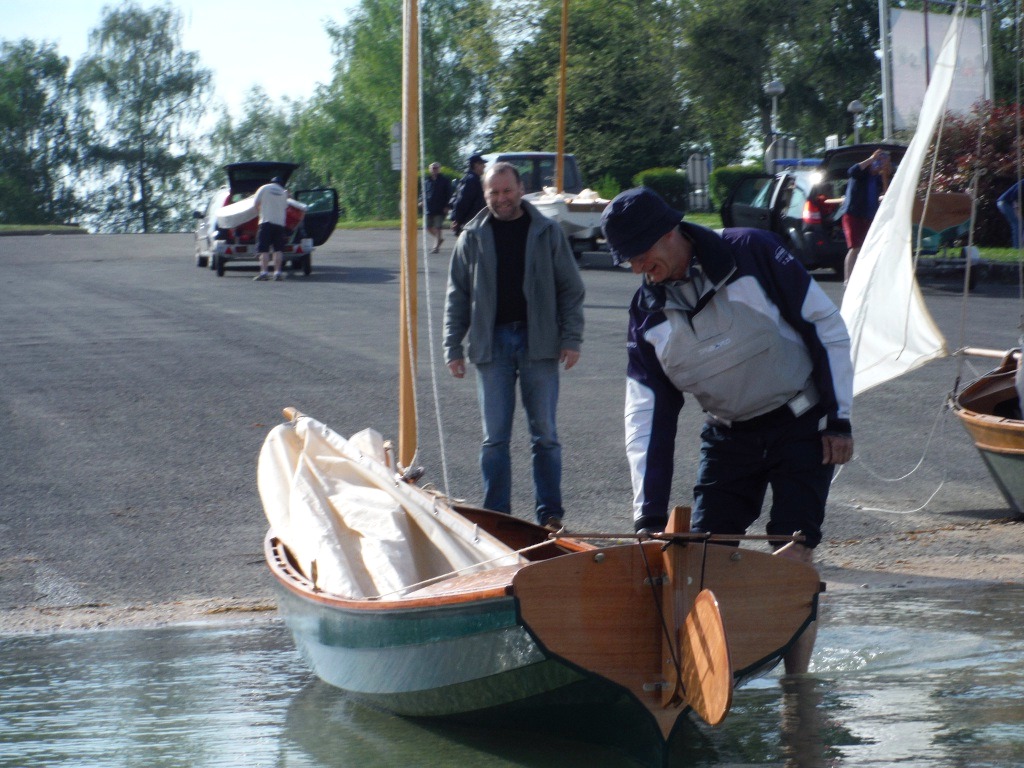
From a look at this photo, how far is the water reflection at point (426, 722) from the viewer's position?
489 centimetres

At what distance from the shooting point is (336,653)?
5.25 metres

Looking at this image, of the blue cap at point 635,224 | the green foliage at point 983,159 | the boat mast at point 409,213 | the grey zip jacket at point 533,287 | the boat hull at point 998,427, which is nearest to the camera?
the blue cap at point 635,224

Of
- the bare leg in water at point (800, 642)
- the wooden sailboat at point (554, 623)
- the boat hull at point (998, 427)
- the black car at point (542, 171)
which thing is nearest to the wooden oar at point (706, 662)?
the wooden sailboat at point (554, 623)

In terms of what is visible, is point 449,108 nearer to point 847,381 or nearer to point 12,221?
point 12,221

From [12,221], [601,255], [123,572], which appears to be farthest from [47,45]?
[123,572]

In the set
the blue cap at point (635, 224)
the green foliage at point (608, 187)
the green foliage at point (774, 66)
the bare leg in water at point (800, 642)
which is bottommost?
the bare leg in water at point (800, 642)

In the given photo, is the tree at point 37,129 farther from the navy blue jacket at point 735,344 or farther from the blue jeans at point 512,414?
the navy blue jacket at point 735,344

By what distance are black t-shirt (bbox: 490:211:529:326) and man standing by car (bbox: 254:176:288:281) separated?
46.0 feet

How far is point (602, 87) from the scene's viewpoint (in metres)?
44.8

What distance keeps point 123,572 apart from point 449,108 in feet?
227

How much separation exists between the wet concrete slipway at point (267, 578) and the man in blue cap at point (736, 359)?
3.12 feet

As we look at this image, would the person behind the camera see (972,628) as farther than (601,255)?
No

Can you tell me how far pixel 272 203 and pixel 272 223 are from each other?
535 millimetres

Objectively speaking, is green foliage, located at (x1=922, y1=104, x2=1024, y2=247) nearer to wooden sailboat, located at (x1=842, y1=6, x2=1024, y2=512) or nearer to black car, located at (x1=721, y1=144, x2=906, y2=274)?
black car, located at (x1=721, y1=144, x2=906, y2=274)
